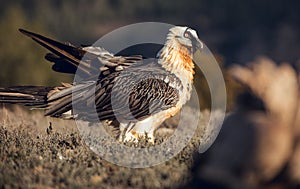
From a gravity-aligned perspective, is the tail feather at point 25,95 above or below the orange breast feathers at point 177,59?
below

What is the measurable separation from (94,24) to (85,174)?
4858 centimetres

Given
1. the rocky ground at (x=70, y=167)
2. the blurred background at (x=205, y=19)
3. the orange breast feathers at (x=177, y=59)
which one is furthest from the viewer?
the blurred background at (x=205, y=19)

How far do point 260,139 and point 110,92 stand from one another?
11.7ft

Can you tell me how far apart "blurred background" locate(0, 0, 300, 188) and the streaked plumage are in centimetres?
100

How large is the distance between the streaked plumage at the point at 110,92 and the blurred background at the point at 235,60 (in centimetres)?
100

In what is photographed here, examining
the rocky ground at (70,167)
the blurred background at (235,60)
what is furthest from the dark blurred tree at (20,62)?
the rocky ground at (70,167)

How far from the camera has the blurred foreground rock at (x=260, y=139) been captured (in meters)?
6.25

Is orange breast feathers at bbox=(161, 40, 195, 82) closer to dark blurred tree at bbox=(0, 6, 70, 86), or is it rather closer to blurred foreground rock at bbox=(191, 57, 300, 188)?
blurred foreground rock at bbox=(191, 57, 300, 188)

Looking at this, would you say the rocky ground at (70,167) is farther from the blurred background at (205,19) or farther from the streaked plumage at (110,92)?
the blurred background at (205,19)

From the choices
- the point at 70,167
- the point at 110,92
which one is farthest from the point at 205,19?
the point at 70,167

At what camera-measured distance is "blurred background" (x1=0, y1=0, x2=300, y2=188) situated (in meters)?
6.31

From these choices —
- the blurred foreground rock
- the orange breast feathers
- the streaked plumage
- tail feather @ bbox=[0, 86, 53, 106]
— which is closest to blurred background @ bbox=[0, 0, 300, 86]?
the orange breast feathers

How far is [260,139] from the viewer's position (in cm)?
624

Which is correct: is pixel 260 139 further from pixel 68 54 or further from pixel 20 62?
pixel 20 62
